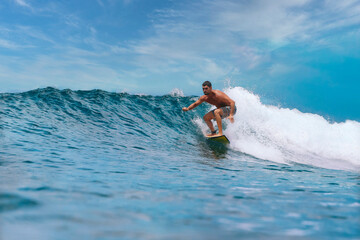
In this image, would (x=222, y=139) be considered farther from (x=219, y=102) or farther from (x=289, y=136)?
(x=289, y=136)

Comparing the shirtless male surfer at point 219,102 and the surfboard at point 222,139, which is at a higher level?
the shirtless male surfer at point 219,102

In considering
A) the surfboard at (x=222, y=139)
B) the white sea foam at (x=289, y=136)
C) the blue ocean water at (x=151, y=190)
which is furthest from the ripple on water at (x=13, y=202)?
the surfboard at (x=222, y=139)

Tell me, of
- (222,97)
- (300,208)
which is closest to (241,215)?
(300,208)

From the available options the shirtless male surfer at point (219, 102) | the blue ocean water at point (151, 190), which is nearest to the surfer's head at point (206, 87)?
the shirtless male surfer at point (219, 102)

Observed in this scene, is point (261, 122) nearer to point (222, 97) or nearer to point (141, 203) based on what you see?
point (222, 97)

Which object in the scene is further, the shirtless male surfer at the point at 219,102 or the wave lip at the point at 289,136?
the shirtless male surfer at the point at 219,102

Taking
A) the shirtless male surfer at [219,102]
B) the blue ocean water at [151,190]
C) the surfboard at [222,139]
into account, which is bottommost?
the blue ocean water at [151,190]

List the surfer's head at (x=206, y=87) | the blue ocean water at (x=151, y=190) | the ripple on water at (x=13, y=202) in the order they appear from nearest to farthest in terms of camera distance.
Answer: the blue ocean water at (x=151, y=190) < the ripple on water at (x=13, y=202) < the surfer's head at (x=206, y=87)

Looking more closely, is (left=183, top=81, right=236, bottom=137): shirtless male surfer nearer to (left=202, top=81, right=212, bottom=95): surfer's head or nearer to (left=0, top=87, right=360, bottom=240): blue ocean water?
(left=202, top=81, right=212, bottom=95): surfer's head

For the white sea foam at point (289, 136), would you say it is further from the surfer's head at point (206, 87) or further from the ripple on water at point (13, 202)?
the ripple on water at point (13, 202)

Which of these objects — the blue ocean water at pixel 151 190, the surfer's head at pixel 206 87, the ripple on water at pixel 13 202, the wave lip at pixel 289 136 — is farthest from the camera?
the surfer's head at pixel 206 87

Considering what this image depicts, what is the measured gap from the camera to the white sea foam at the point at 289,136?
344 inches

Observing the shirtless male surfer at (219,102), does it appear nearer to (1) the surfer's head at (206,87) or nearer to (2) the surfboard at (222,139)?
(1) the surfer's head at (206,87)

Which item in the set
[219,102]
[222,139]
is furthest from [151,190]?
[219,102]
